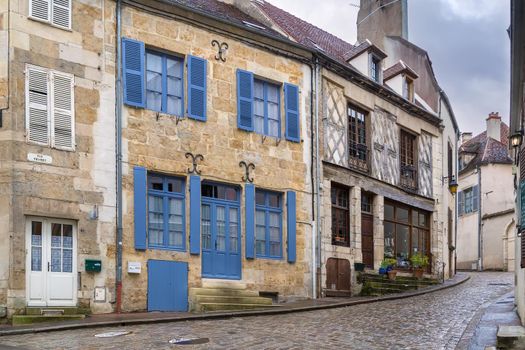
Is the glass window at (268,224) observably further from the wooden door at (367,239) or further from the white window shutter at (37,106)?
the white window shutter at (37,106)

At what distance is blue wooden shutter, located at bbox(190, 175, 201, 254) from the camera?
14.0 meters

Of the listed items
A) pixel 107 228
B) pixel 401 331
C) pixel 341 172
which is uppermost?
pixel 341 172

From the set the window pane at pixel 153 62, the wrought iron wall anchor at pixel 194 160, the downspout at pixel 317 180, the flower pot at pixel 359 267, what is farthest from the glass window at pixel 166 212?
the flower pot at pixel 359 267

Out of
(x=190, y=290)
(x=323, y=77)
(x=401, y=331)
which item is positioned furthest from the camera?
(x=323, y=77)

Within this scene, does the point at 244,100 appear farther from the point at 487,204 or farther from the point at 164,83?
the point at 487,204

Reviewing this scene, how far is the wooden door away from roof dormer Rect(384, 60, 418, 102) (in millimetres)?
4483

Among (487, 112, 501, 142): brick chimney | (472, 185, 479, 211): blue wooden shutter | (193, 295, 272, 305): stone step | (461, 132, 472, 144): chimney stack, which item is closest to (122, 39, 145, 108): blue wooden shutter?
(193, 295, 272, 305): stone step

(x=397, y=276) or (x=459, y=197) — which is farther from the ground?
(x=459, y=197)

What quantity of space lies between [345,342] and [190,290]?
16.2 feet

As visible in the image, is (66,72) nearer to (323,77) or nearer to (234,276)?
(234,276)

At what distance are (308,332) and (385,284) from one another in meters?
8.65

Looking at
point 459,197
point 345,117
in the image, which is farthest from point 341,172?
point 459,197

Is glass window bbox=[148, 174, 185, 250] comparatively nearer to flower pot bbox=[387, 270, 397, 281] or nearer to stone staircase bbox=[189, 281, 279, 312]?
stone staircase bbox=[189, 281, 279, 312]

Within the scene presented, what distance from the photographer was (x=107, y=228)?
1279 centimetres
